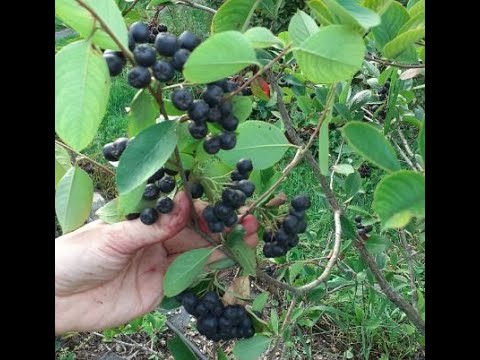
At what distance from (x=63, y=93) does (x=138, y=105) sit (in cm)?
15

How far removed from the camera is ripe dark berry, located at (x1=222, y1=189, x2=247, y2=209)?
2.86 ft

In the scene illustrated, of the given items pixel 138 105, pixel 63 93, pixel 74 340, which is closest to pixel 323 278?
pixel 138 105

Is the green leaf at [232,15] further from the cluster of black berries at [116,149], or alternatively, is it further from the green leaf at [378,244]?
the green leaf at [378,244]

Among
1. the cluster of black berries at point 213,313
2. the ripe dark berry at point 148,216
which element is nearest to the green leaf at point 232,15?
the ripe dark berry at point 148,216

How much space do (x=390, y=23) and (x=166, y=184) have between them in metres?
0.45

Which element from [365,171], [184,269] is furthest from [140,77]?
[365,171]

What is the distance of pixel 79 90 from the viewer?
0.64 metres

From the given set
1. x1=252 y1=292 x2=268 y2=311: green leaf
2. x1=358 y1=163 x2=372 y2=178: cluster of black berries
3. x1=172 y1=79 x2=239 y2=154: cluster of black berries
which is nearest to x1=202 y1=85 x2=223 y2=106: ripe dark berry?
x1=172 y1=79 x2=239 y2=154: cluster of black berries

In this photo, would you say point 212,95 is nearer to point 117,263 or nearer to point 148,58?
point 148,58

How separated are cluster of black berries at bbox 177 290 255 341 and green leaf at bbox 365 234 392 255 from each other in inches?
17.0

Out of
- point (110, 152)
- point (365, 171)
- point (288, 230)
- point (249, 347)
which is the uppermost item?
point (110, 152)

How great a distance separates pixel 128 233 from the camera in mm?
985

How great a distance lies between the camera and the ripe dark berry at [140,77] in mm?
666

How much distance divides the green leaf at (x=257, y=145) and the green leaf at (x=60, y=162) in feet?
1.02
